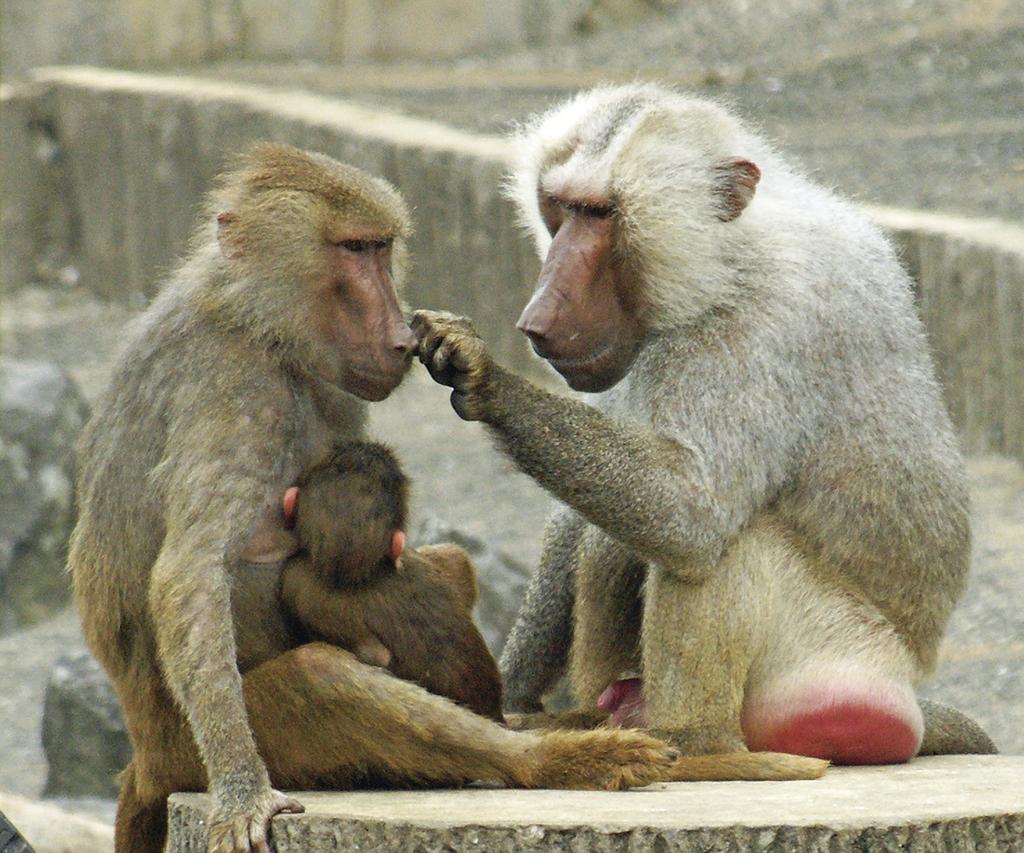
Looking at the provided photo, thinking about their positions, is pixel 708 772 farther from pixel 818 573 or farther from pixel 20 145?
pixel 20 145

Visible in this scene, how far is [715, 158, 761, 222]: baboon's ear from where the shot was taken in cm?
450

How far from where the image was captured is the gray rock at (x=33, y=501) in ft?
28.5

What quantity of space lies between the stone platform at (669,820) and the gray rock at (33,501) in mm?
5011

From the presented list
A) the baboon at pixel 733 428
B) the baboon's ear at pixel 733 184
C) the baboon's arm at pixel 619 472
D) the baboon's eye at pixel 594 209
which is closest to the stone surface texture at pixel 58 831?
the baboon at pixel 733 428

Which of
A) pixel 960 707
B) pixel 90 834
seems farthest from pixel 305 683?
pixel 960 707

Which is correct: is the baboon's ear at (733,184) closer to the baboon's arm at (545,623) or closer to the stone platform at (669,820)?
the baboon's arm at (545,623)

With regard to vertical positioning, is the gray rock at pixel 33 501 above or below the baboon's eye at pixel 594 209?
below

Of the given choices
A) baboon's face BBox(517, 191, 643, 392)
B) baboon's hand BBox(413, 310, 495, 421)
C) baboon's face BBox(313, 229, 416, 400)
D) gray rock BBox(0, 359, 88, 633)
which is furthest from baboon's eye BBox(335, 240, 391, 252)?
gray rock BBox(0, 359, 88, 633)

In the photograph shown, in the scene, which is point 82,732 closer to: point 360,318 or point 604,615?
point 604,615

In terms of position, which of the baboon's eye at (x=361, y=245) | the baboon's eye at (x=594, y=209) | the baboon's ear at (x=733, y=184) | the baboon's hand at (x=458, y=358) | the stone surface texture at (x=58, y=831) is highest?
the baboon's ear at (x=733, y=184)

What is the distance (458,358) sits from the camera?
421 cm

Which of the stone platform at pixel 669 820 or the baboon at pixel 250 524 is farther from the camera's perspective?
the baboon at pixel 250 524

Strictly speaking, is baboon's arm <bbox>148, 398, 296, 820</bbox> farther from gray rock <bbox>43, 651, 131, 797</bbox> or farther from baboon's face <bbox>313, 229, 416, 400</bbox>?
gray rock <bbox>43, 651, 131, 797</bbox>

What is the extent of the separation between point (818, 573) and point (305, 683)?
1233mm
